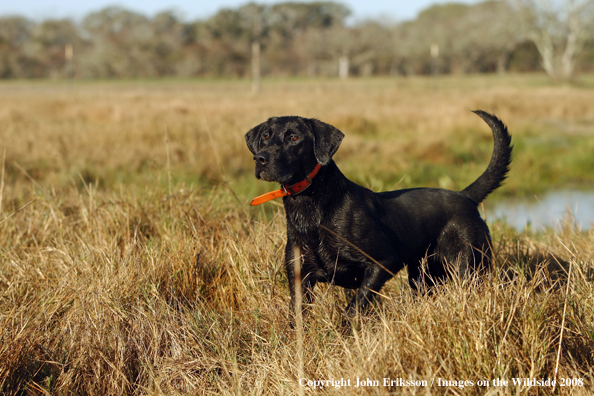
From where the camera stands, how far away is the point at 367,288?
8.95 feet

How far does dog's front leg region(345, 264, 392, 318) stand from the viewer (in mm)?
2721

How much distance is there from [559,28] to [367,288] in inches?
2186

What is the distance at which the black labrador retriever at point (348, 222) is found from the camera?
110 inches

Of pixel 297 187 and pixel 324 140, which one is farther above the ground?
pixel 324 140

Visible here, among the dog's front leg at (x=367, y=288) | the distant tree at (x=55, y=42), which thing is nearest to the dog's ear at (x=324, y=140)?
the dog's front leg at (x=367, y=288)

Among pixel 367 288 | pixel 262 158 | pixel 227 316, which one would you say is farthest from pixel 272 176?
pixel 227 316

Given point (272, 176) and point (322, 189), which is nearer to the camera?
point (272, 176)

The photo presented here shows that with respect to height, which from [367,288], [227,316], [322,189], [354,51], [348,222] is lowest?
[227,316]

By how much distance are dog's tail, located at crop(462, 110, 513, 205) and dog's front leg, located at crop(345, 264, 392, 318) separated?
1.00 m

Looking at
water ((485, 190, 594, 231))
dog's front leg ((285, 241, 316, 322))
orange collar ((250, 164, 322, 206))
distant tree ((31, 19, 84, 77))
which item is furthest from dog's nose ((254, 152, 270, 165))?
distant tree ((31, 19, 84, 77))

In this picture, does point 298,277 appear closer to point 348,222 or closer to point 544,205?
point 348,222

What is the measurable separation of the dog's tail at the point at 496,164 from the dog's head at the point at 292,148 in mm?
1091

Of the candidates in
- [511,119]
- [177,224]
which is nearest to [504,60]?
[511,119]

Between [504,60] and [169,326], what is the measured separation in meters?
77.3
